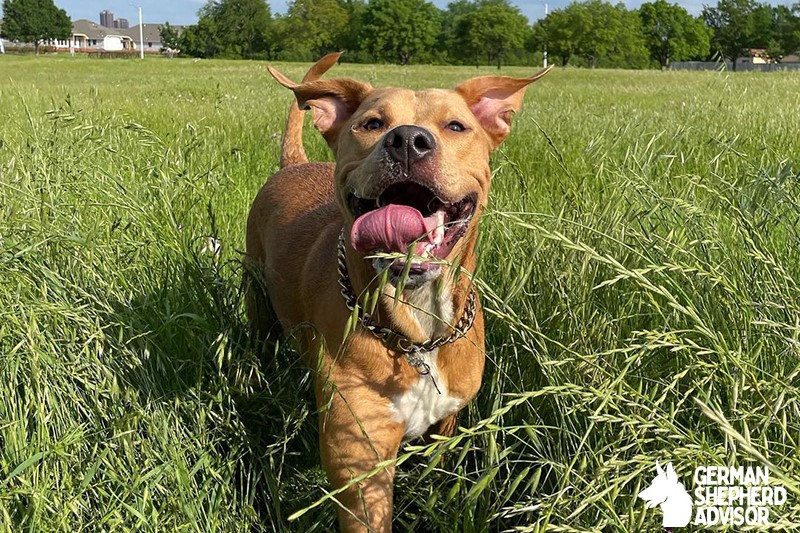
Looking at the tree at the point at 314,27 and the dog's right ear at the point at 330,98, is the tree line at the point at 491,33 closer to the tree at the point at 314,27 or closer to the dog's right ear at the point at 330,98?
the tree at the point at 314,27

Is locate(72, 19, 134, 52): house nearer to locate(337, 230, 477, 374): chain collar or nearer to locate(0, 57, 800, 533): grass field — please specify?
locate(0, 57, 800, 533): grass field

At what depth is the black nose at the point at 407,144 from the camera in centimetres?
222

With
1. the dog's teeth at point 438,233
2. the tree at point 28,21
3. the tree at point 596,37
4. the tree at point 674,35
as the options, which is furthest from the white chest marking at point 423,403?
the tree at point 28,21

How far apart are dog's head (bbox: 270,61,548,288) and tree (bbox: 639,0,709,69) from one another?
8399cm

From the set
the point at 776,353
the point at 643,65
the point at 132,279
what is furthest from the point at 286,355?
the point at 643,65

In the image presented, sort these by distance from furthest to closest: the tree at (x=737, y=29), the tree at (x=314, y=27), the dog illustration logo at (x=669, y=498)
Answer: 1. the tree at (x=314, y=27)
2. the tree at (x=737, y=29)
3. the dog illustration logo at (x=669, y=498)

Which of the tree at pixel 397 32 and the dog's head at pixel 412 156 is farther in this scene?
the tree at pixel 397 32

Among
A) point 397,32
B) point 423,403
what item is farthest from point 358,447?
point 397,32

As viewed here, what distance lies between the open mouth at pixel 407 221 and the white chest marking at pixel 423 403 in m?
0.45

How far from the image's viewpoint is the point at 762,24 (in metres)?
76.6

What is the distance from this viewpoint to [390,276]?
2.23 m

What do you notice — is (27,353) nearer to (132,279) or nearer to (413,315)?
(132,279)

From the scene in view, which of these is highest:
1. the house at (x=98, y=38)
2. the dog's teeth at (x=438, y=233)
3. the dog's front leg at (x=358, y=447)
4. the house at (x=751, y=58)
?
the house at (x=98, y=38)

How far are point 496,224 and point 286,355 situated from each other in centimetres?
113
